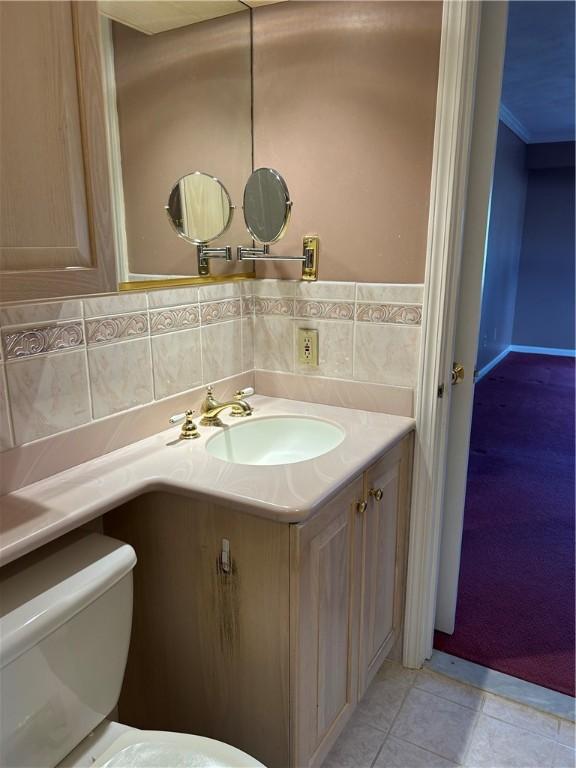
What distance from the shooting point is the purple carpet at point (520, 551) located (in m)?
1.90

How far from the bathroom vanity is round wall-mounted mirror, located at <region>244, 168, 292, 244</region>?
64 cm

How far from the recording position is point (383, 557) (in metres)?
1.60

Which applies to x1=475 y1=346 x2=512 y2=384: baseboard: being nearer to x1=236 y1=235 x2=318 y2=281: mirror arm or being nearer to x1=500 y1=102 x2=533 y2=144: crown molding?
x1=500 y1=102 x2=533 y2=144: crown molding

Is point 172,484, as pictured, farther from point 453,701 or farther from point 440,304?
point 453,701

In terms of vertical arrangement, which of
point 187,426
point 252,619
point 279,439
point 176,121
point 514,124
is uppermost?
point 514,124

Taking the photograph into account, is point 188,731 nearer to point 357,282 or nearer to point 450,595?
point 450,595

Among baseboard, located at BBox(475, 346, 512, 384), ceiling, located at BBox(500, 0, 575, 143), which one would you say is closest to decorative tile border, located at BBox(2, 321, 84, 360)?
ceiling, located at BBox(500, 0, 575, 143)

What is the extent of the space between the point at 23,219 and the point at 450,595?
1.76 metres

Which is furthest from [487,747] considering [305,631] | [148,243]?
[148,243]

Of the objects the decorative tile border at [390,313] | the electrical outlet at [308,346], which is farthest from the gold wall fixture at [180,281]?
the decorative tile border at [390,313]

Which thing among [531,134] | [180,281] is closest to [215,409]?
[180,281]

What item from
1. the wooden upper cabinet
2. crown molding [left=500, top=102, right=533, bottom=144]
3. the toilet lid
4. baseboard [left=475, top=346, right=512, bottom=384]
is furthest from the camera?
baseboard [left=475, top=346, right=512, bottom=384]

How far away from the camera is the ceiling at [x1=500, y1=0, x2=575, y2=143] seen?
2975 millimetres

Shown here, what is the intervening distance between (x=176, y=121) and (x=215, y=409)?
80 centimetres
